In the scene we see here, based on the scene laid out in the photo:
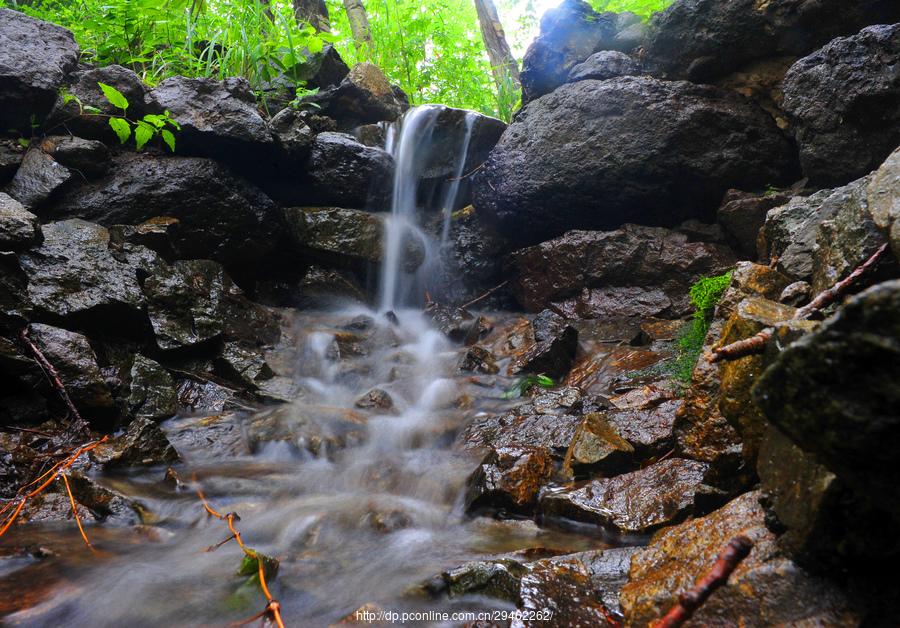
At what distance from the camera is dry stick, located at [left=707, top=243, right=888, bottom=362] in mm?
1648

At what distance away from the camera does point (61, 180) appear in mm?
5270

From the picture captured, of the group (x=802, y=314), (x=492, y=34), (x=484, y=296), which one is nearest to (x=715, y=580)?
(x=802, y=314)

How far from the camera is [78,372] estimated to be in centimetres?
400

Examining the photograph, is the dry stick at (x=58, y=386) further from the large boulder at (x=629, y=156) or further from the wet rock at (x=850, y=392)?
the large boulder at (x=629, y=156)

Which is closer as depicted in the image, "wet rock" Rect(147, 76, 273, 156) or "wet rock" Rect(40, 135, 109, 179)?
"wet rock" Rect(40, 135, 109, 179)

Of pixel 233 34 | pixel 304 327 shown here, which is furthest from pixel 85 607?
pixel 233 34

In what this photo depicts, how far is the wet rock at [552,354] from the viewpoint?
5441mm

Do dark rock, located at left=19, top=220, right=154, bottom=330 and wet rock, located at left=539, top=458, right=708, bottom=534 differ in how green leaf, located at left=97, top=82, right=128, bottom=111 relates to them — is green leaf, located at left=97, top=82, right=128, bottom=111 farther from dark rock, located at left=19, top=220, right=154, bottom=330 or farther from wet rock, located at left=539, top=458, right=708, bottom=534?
wet rock, located at left=539, top=458, right=708, bottom=534

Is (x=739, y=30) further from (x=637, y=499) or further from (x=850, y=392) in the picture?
(x=850, y=392)

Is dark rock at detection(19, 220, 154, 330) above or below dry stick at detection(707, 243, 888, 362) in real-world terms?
above

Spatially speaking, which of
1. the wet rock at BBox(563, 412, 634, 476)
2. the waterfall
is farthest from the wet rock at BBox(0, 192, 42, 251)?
the wet rock at BBox(563, 412, 634, 476)

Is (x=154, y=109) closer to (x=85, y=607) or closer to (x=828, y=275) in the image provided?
(x=85, y=607)

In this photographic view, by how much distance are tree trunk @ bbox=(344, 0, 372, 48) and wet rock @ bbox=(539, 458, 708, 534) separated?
1148 cm

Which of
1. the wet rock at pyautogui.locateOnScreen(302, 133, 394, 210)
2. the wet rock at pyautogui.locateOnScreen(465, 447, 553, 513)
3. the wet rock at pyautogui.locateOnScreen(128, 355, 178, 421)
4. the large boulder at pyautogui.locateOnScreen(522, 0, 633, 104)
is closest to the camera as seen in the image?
the wet rock at pyautogui.locateOnScreen(465, 447, 553, 513)
